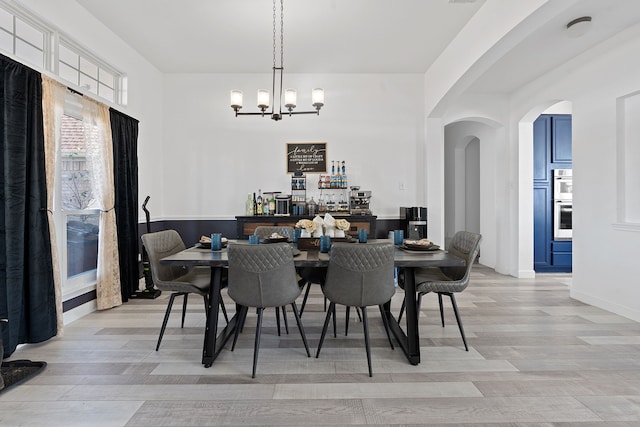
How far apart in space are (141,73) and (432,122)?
4164 mm

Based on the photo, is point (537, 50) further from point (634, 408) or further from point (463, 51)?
point (634, 408)

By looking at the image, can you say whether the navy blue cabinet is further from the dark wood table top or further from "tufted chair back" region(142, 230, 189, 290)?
"tufted chair back" region(142, 230, 189, 290)

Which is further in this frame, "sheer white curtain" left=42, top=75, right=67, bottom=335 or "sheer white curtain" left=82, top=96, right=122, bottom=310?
"sheer white curtain" left=82, top=96, right=122, bottom=310

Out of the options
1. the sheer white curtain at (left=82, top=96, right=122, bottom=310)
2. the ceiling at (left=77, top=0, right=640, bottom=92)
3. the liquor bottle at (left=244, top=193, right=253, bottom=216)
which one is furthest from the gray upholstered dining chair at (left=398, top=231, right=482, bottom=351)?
the sheer white curtain at (left=82, top=96, right=122, bottom=310)

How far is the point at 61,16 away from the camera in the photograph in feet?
10.7

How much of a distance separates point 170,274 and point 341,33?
10.5 feet

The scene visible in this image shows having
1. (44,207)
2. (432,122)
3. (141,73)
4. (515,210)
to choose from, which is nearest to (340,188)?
(432,122)

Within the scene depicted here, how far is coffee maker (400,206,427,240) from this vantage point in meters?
5.02

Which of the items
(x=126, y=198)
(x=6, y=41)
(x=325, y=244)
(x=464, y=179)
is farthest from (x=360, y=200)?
(x=6, y=41)

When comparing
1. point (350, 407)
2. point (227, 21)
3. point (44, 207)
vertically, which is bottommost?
point (350, 407)

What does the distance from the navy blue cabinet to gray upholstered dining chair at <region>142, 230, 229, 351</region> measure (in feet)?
16.6

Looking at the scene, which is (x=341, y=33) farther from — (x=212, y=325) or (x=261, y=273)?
(x=212, y=325)

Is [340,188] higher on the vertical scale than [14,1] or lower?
lower

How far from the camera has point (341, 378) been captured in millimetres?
2281
